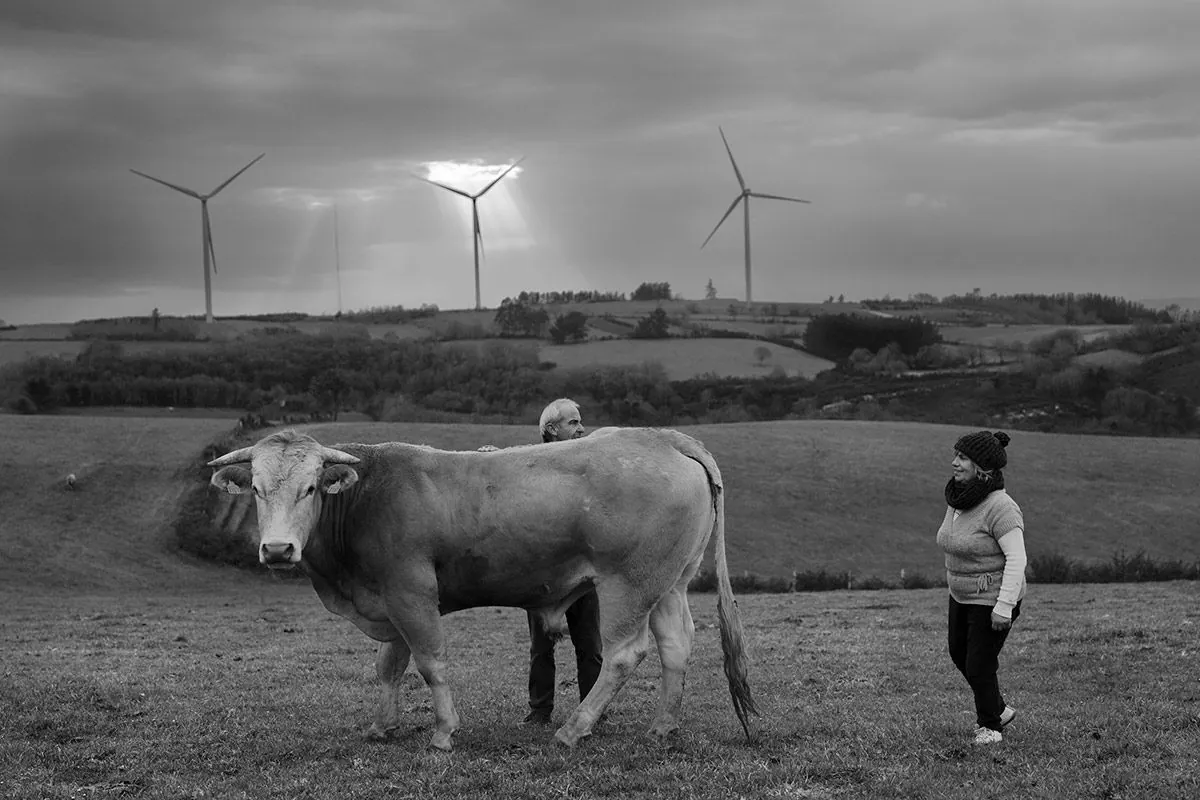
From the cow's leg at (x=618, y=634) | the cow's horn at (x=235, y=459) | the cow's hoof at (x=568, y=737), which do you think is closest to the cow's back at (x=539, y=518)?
the cow's leg at (x=618, y=634)

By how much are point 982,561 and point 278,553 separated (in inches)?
230

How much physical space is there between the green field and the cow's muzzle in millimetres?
1683

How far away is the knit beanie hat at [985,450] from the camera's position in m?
10.2

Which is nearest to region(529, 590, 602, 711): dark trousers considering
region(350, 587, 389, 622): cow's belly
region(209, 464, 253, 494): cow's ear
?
region(350, 587, 389, 622): cow's belly

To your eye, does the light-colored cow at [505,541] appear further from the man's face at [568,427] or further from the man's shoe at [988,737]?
the man's shoe at [988,737]

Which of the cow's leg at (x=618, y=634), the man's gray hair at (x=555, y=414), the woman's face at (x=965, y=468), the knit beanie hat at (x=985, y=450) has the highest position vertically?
the man's gray hair at (x=555, y=414)

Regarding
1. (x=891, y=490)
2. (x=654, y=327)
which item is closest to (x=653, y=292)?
(x=654, y=327)

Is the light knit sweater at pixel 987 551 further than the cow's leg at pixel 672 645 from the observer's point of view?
No

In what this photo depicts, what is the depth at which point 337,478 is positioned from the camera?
10.4 m

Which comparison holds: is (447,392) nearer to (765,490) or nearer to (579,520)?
(765,490)

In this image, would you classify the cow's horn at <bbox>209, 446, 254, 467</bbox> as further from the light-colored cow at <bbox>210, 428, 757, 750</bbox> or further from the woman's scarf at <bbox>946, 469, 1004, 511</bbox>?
the woman's scarf at <bbox>946, 469, 1004, 511</bbox>

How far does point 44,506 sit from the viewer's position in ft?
150

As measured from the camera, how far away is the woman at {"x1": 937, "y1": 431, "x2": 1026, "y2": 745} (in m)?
10.1

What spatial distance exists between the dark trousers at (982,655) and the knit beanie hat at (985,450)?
1.19 meters
